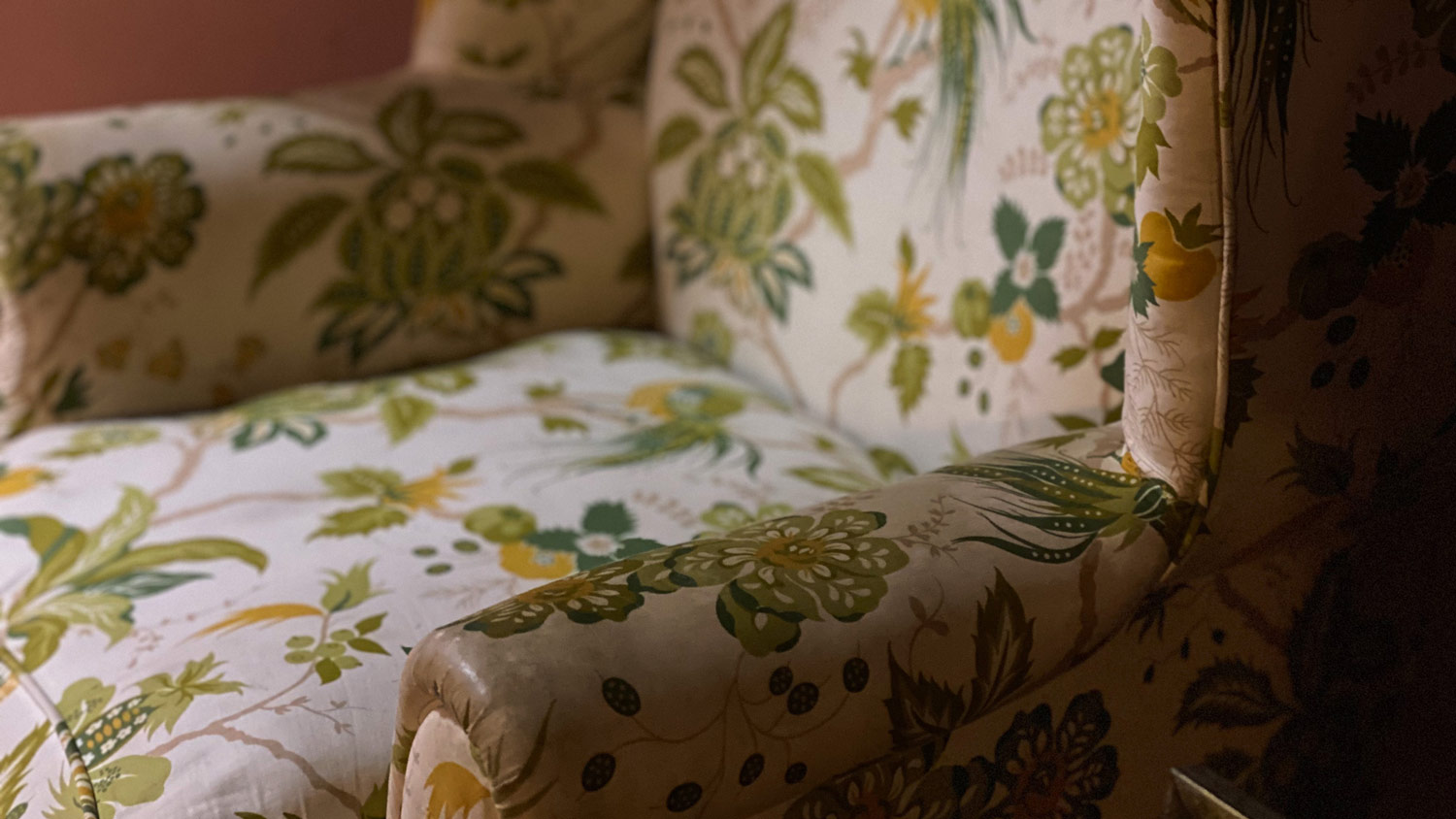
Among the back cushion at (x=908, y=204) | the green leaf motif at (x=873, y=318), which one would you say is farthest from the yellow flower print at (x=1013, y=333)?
the green leaf motif at (x=873, y=318)

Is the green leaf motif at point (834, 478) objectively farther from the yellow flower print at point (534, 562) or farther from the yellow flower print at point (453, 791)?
the yellow flower print at point (453, 791)

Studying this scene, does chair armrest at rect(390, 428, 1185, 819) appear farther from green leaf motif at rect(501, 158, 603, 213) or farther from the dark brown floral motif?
green leaf motif at rect(501, 158, 603, 213)

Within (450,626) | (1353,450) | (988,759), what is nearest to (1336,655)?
(1353,450)

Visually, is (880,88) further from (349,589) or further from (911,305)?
(349,589)

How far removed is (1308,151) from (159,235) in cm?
93

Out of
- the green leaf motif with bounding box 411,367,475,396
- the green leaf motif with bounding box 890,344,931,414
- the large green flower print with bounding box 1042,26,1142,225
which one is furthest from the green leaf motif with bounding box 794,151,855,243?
the green leaf motif with bounding box 411,367,475,396

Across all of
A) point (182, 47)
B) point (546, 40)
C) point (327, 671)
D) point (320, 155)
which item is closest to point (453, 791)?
point (327, 671)

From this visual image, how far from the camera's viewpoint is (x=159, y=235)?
1.03 m

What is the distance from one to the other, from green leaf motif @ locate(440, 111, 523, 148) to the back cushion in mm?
146

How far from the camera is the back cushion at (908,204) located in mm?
702

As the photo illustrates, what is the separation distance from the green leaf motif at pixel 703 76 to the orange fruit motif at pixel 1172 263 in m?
0.60

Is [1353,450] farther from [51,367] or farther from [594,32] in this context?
[51,367]

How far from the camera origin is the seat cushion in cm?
57

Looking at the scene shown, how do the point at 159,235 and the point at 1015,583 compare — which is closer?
the point at 1015,583
